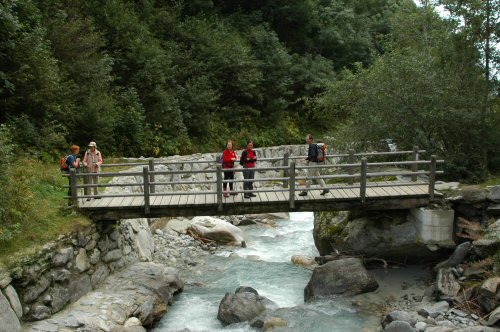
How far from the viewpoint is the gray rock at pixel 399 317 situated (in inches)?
389

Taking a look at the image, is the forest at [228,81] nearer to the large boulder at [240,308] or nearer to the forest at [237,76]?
the forest at [237,76]

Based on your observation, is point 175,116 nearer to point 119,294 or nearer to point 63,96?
point 63,96

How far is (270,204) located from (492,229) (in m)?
5.63

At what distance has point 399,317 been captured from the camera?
395 inches

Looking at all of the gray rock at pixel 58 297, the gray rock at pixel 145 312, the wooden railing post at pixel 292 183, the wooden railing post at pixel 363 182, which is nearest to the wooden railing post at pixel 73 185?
the gray rock at pixel 58 297

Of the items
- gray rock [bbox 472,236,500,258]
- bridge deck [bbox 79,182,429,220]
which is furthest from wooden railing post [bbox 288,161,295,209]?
gray rock [bbox 472,236,500,258]

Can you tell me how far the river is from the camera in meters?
10.7

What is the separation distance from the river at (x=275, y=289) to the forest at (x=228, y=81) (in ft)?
14.5

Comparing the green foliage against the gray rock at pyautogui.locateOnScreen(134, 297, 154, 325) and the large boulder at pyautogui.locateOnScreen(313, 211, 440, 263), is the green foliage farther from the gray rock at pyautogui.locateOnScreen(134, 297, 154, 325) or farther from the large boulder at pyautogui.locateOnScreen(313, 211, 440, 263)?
the gray rock at pyautogui.locateOnScreen(134, 297, 154, 325)

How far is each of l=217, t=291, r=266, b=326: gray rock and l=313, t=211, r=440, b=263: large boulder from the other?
3.86 meters

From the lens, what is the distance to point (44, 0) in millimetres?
18281

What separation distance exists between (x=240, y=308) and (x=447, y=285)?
5.03 m

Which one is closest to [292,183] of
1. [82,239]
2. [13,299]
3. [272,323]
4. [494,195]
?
[272,323]

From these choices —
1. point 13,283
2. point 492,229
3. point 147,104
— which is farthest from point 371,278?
point 147,104
